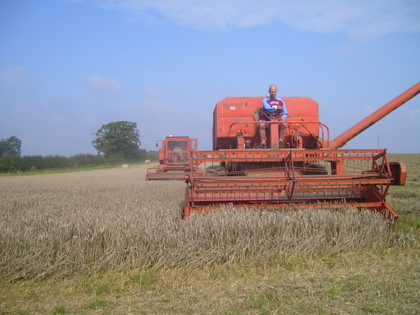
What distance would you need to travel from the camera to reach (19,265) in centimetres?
391

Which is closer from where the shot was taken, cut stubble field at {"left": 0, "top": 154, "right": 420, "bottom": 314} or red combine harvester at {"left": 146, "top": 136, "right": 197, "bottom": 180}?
cut stubble field at {"left": 0, "top": 154, "right": 420, "bottom": 314}

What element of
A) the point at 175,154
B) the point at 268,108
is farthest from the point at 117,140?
the point at 268,108

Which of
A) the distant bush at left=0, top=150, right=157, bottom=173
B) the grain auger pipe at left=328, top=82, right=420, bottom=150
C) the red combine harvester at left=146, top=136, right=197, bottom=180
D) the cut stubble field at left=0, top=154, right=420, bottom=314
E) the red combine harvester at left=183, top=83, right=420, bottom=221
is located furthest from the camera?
the distant bush at left=0, top=150, right=157, bottom=173

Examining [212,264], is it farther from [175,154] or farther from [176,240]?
[175,154]

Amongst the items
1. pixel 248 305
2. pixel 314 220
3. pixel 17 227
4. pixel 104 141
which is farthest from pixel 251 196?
pixel 104 141

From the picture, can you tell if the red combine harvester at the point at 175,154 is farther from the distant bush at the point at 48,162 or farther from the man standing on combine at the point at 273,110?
the distant bush at the point at 48,162

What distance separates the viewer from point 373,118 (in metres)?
8.28

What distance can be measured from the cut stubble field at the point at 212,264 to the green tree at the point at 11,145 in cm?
8089

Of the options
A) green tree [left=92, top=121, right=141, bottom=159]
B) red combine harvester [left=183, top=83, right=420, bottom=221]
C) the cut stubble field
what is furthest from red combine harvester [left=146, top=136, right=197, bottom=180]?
green tree [left=92, top=121, right=141, bottom=159]

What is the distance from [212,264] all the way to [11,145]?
86.1 metres

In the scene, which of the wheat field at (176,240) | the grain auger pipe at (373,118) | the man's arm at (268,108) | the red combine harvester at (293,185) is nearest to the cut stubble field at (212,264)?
the wheat field at (176,240)

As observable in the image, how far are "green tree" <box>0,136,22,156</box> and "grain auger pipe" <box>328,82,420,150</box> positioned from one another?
262ft

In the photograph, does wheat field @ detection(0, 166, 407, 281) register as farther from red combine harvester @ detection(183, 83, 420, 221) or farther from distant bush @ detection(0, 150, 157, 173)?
distant bush @ detection(0, 150, 157, 173)

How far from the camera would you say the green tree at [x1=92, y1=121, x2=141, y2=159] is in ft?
248
